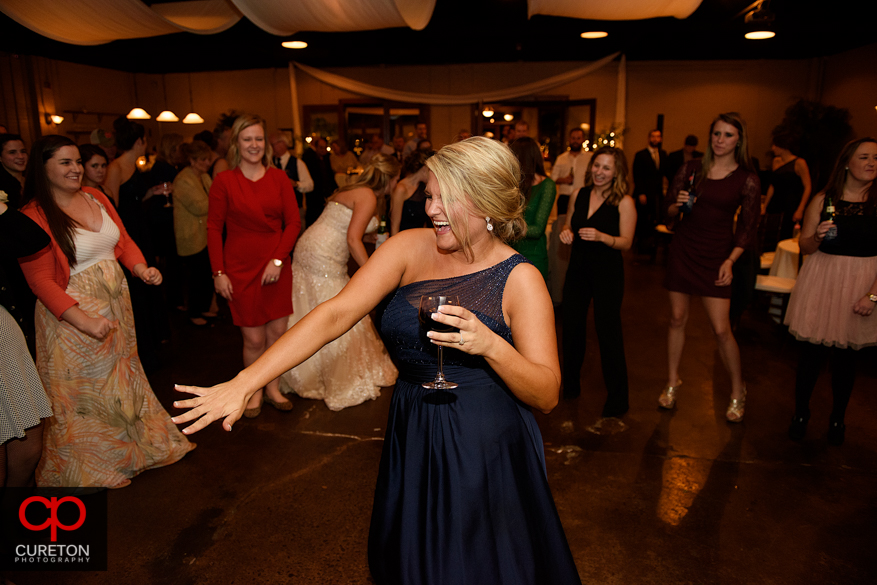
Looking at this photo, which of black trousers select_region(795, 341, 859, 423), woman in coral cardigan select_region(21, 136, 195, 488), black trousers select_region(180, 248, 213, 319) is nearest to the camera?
woman in coral cardigan select_region(21, 136, 195, 488)

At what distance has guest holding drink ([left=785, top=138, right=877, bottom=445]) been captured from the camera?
9.02 ft

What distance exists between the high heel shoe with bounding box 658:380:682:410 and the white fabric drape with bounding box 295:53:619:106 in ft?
26.8

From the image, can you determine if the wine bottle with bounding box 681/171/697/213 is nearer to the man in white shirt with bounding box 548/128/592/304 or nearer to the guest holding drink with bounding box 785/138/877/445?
the guest holding drink with bounding box 785/138/877/445

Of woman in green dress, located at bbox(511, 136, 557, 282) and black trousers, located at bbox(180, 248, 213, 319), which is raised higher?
woman in green dress, located at bbox(511, 136, 557, 282)

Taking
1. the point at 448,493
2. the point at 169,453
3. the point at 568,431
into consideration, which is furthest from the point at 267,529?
the point at 568,431

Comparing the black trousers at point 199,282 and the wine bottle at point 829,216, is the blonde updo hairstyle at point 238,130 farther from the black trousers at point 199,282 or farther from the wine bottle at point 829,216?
the wine bottle at point 829,216

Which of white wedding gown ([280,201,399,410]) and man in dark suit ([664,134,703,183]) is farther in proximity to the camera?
man in dark suit ([664,134,703,183])

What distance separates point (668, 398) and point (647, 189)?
602cm

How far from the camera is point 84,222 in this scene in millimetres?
2447

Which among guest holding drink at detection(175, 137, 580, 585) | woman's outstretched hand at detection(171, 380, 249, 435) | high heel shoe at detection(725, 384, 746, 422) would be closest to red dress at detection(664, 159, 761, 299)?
high heel shoe at detection(725, 384, 746, 422)

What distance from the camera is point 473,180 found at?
144 cm

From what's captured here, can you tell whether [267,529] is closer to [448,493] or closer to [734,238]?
[448,493]

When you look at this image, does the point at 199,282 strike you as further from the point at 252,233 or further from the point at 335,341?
the point at 252,233

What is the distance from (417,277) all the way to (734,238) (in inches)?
89.1
